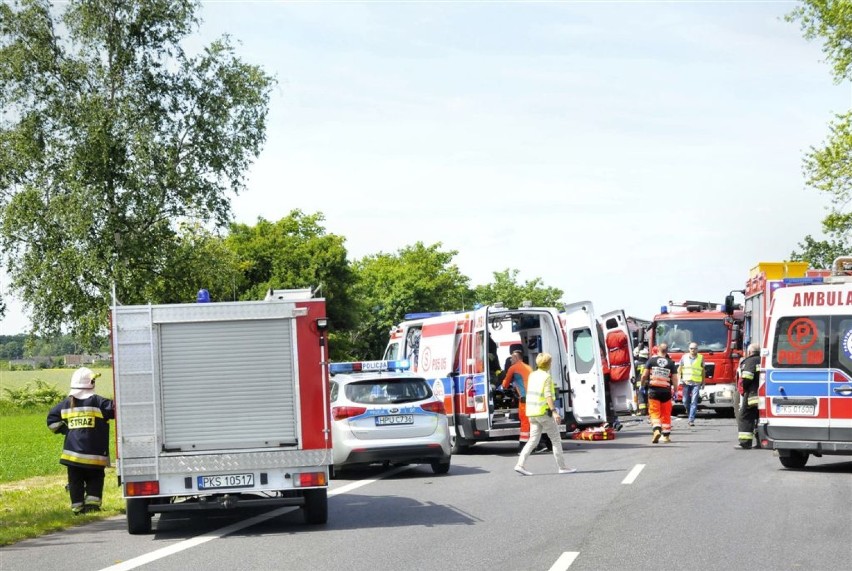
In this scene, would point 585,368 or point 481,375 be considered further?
point 585,368

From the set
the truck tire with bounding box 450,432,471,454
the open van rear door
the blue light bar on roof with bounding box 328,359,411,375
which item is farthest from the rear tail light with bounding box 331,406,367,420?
the truck tire with bounding box 450,432,471,454

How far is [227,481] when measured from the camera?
41.2 feet

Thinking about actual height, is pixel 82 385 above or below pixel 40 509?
above

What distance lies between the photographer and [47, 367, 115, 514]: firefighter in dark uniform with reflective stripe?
14.6 m

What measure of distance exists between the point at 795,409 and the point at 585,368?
6187 millimetres

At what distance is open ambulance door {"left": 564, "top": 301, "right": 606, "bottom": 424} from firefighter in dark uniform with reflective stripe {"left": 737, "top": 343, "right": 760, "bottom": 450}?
7.70ft

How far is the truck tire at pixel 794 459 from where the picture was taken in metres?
17.7

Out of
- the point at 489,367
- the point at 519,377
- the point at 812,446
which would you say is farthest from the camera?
the point at 489,367

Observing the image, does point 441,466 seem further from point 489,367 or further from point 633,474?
point 489,367

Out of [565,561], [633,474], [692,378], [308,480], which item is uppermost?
[692,378]

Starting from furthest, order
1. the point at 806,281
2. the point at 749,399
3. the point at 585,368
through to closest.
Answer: the point at 585,368
the point at 749,399
the point at 806,281

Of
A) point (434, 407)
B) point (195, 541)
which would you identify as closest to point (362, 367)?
point (434, 407)

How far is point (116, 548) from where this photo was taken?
11.7 meters

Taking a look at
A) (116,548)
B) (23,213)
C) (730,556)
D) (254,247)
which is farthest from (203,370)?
(254,247)
